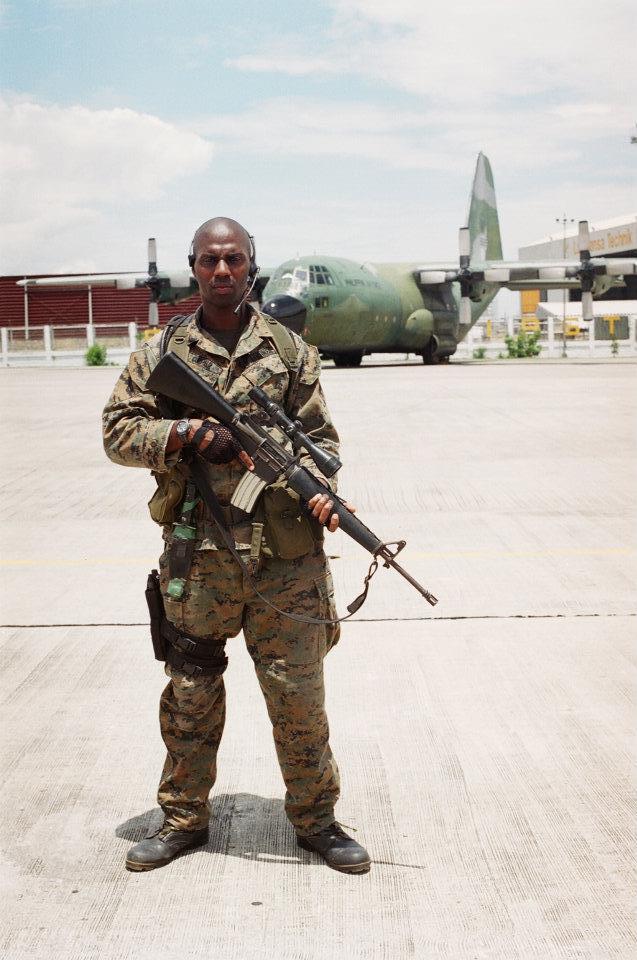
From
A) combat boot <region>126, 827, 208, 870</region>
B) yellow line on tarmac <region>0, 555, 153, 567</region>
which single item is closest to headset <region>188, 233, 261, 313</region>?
combat boot <region>126, 827, 208, 870</region>

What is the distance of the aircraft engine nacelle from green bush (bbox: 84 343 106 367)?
12.7 m

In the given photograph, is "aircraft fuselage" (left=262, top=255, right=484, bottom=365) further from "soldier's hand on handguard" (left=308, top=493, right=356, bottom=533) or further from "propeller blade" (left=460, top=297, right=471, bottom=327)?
"soldier's hand on handguard" (left=308, top=493, right=356, bottom=533)

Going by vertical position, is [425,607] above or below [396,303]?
below

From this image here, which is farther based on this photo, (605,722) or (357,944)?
(605,722)

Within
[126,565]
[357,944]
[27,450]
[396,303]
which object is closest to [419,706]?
[357,944]

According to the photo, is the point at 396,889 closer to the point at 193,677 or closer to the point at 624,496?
the point at 193,677

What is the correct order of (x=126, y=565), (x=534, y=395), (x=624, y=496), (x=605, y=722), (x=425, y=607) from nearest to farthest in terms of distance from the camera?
1. (x=605, y=722)
2. (x=425, y=607)
3. (x=126, y=565)
4. (x=624, y=496)
5. (x=534, y=395)

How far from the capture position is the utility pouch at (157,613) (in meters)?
3.65

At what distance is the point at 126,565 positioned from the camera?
7.95 metres

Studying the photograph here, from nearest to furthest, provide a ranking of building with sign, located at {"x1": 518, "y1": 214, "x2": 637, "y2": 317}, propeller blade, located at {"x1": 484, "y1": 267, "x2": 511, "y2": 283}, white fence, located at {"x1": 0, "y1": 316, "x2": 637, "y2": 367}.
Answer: propeller blade, located at {"x1": 484, "y1": 267, "x2": 511, "y2": 283} < white fence, located at {"x1": 0, "y1": 316, "x2": 637, "y2": 367} < building with sign, located at {"x1": 518, "y1": 214, "x2": 637, "y2": 317}

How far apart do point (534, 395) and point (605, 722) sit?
1662 centimetres

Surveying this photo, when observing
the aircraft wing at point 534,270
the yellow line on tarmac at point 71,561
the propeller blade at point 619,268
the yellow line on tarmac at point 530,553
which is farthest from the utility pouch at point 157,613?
the propeller blade at point 619,268

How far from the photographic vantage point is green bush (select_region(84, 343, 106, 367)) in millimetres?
42906

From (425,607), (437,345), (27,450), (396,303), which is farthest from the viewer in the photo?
(437,345)
